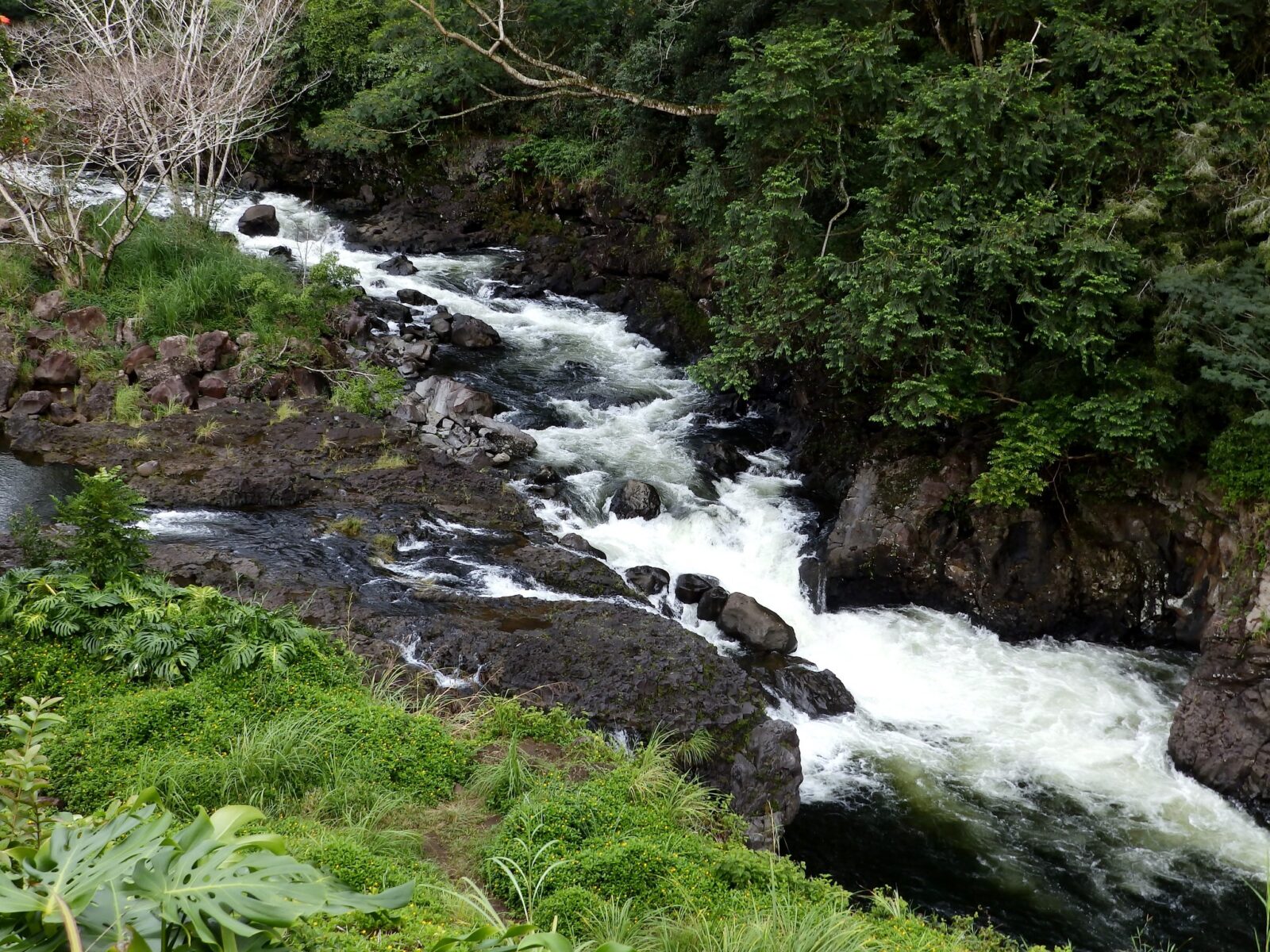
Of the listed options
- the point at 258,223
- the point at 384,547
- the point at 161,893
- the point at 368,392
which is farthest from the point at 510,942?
the point at 258,223

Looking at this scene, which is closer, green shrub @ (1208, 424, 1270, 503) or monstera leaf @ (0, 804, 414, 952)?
monstera leaf @ (0, 804, 414, 952)

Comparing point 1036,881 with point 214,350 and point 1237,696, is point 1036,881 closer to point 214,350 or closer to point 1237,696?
point 1237,696

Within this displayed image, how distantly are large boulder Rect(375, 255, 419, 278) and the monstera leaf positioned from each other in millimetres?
18953

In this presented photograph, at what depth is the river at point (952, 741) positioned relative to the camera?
7730mm

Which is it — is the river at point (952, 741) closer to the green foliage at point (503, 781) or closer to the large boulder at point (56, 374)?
the green foliage at point (503, 781)

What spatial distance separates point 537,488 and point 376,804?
7.42m

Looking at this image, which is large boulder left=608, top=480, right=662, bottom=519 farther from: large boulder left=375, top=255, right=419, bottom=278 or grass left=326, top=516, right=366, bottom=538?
large boulder left=375, top=255, right=419, bottom=278

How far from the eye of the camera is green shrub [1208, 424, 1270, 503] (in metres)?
9.51

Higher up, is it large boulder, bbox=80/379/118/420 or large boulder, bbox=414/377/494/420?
large boulder, bbox=414/377/494/420

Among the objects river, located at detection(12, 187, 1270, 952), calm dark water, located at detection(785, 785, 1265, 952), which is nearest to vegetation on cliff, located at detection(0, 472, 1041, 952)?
calm dark water, located at detection(785, 785, 1265, 952)

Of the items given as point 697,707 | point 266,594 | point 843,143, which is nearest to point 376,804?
point 697,707

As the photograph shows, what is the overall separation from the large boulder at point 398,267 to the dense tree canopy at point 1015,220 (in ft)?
32.0

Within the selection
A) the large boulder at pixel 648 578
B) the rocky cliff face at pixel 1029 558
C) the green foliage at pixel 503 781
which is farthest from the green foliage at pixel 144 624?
the rocky cliff face at pixel 1029 558

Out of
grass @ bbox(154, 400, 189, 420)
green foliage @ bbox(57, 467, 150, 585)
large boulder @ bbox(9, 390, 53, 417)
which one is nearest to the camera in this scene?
green foliage @ bbox(57, 467, 150, 585)
